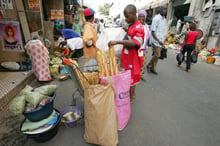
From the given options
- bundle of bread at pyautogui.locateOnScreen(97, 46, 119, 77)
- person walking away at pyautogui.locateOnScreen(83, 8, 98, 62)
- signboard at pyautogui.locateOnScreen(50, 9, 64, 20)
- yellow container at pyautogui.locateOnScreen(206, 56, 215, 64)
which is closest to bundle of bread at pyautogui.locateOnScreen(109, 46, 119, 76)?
bundle of bread at pyautogui.locateOnScreen(97, 46, 119, 77)

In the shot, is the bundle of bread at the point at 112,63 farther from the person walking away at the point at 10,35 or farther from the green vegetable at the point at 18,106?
the person walking away at the point at 10,35

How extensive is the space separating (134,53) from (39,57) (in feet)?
7.77

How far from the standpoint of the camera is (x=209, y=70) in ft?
16.7

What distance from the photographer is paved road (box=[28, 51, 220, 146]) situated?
1.89 metres

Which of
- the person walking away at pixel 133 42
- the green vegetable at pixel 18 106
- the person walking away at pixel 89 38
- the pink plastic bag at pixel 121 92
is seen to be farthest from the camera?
the person walking away at pixel 89 38

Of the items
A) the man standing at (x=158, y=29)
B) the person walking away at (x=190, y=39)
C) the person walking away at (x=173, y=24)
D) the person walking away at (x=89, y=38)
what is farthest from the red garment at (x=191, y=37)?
the person walking away at (x=173, y=24)

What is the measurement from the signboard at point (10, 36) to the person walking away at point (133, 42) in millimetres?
2990

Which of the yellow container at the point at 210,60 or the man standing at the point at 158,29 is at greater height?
the man standing at the point at 158,29

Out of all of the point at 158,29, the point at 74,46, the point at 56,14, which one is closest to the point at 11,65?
the point at 74,46

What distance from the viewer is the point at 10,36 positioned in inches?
133

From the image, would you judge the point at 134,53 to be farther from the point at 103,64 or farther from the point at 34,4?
the point at 34,4

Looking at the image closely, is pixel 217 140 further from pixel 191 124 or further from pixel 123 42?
pixel 123 42

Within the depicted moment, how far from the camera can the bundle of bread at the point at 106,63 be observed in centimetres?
175

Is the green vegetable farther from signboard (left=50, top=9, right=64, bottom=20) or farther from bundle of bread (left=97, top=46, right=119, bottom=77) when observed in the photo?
signboard (left=50, top=9, right=64, bottom=20)
